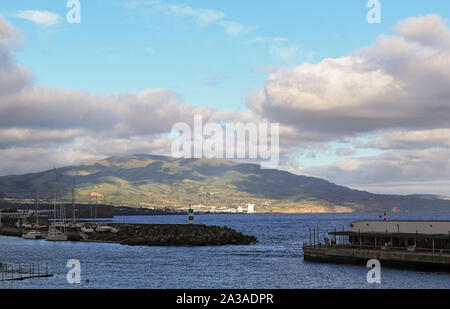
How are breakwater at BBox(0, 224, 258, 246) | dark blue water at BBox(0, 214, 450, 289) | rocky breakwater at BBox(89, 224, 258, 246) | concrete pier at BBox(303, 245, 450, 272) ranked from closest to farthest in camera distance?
1. dark blue water at BBox(0, 214, 450, 289)
2. concrete pier at BBox(303, 245, 450, 272)
3. rocky breakwater at BBox(89, 224, 258, 246)
4. breakwater at BBox(0, 224, 258, 246)

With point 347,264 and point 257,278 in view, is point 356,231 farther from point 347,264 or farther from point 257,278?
point 257,278

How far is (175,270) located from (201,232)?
2653 inches

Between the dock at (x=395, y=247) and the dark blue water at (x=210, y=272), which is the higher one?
the dock at (x=395, y=247)

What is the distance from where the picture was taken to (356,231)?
352 feet

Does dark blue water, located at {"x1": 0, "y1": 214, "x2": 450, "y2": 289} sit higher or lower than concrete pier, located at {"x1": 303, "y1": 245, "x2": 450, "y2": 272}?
lower

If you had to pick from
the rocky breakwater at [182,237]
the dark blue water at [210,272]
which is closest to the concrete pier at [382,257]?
the dark blue water at [210,272]

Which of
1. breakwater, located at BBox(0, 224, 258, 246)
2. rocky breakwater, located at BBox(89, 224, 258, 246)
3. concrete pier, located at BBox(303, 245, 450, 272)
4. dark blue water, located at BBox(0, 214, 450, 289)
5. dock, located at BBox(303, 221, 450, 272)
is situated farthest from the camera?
breakwater, located at BBox(0, 224, 258, 246)

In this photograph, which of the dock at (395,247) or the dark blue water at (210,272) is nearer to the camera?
the dark blue water at (210,272)

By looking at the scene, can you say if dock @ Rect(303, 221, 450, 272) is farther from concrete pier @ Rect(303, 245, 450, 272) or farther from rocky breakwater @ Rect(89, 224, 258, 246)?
rocky breakwater @ Rect(89, 224, 258, 246)

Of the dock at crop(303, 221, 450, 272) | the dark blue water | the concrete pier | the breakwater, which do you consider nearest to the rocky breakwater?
the breakwater

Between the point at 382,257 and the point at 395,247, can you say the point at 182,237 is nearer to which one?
the point at 395,247

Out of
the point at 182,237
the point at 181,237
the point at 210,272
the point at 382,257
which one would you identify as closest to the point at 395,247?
the point at 382,257

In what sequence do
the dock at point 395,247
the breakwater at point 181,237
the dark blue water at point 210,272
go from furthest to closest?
the breakwater at point 181,237 → the dock at point 395,247 → the dark blue water at point 210,272

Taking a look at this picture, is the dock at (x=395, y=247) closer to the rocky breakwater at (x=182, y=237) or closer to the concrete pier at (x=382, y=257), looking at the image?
the concrete pier at (x=382, y=257)
